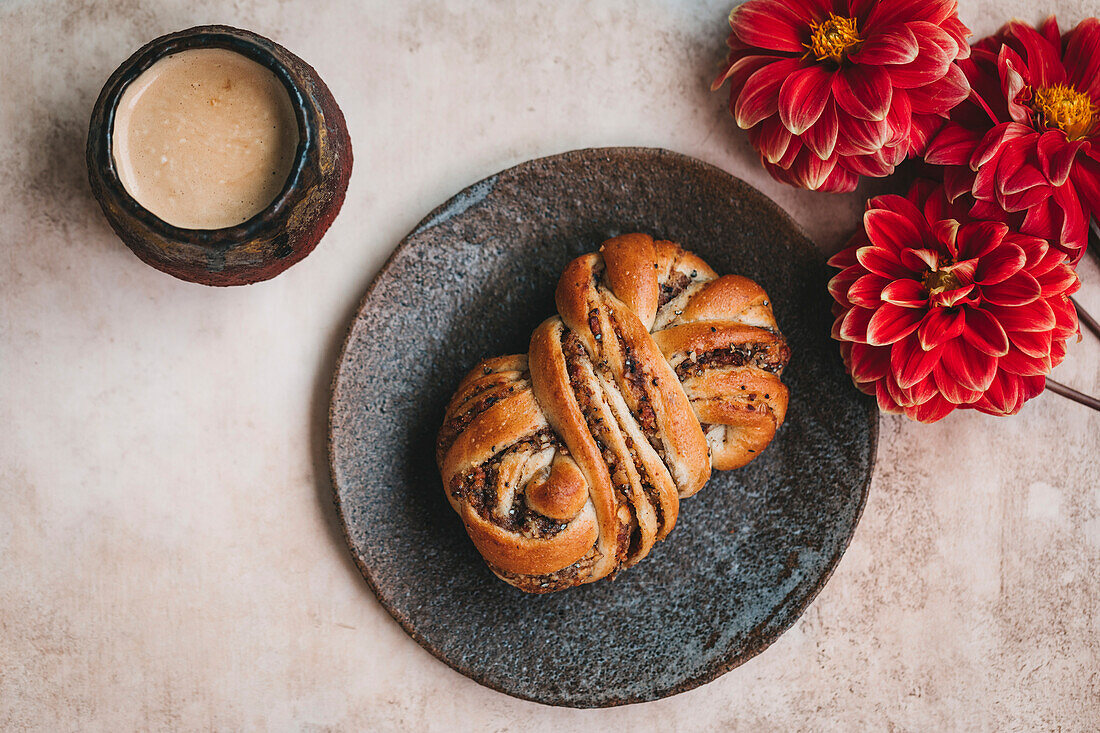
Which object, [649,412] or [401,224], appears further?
[401,224]

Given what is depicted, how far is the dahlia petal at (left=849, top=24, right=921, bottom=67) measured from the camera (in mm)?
1229

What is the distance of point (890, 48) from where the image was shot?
124 cm

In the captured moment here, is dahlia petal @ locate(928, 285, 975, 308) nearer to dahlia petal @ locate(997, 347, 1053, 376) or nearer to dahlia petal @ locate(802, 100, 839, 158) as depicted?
dahlia petal @ locate(997, 347, 1053, 376)

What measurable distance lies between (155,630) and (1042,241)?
1668mm

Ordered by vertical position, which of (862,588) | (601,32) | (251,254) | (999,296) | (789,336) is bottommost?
(862,588)

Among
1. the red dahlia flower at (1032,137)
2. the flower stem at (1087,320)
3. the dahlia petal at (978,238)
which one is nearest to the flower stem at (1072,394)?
the flower stem at (1087,320)

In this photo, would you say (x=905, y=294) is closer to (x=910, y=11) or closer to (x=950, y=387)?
(x=950, y=387)

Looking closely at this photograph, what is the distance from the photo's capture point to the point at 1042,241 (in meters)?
1.26

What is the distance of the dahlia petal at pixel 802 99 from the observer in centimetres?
127

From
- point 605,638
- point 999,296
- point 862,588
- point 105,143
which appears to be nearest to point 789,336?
point 999,296

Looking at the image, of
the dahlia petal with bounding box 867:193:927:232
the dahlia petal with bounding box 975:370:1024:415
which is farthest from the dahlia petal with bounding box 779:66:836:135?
the dahlia petal with bounding box 975:370:1024:415

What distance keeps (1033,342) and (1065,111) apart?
1.31 feet

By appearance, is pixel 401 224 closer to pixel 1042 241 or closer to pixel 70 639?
pixel 70 639

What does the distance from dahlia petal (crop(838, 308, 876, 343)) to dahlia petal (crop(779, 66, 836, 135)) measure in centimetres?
31
